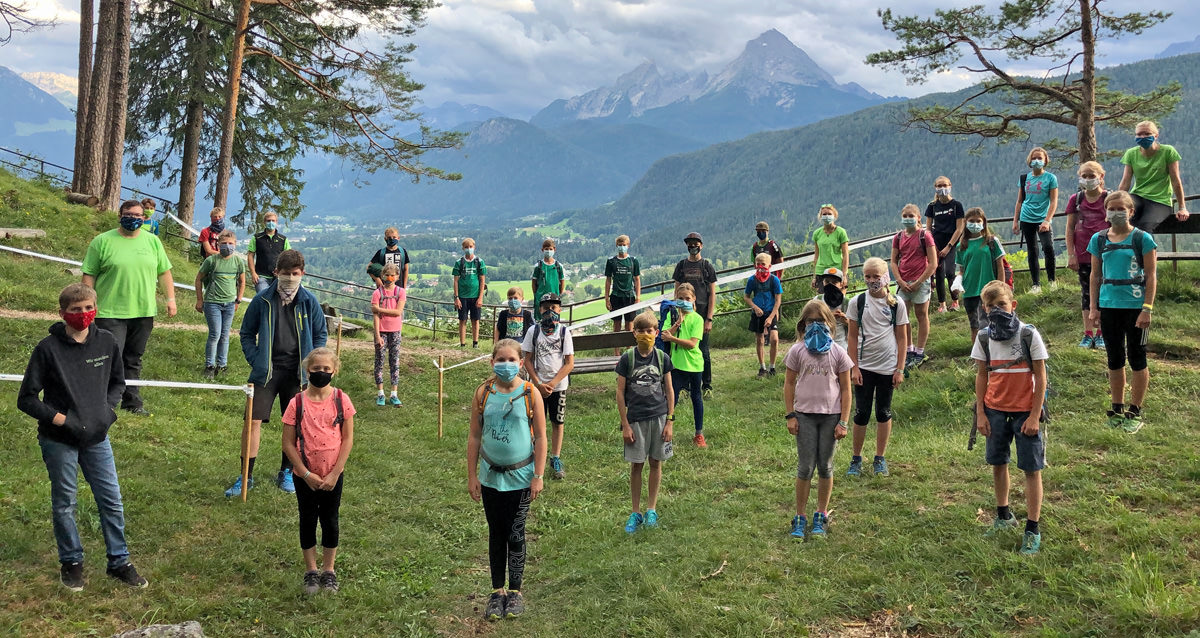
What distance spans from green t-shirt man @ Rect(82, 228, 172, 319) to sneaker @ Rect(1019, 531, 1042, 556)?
7.81 meters

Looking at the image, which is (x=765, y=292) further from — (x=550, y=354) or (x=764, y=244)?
(x=550, y=354)

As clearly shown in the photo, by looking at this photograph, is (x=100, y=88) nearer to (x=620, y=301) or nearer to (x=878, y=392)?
(x=620, y=301)

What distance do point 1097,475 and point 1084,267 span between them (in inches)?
146

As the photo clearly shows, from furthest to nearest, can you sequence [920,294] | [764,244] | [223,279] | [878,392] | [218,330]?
1. [764,244]
2. [218,330]
3. [223,279]
4. [920,294]
5. [878,392]

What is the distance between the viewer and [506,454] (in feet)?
16.6

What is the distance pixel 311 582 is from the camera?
5398 mm

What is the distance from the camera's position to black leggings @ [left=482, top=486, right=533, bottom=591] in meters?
5.13

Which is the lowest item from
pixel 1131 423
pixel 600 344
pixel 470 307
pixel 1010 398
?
pixel 1131 423

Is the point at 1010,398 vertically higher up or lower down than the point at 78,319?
lower down

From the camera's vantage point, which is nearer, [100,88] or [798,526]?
[798,526]

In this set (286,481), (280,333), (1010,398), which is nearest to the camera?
(1010,398)

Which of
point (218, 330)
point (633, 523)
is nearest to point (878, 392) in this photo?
point (633, 523)

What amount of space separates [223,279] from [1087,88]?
17013mm

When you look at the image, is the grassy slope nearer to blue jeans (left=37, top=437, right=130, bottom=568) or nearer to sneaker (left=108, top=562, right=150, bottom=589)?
sneaker (left=108, top=562, right=150, bottom=589)
